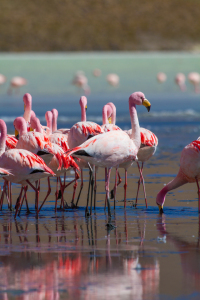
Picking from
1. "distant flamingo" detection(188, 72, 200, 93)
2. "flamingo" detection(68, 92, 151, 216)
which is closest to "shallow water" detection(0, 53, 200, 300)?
"flamingo" detection(68, 92, 151, 216)

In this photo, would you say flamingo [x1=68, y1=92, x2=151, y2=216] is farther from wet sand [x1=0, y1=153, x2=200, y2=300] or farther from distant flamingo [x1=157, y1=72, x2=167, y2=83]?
distant flamingo [x1=157, y1=72, x2=167, y2=83]

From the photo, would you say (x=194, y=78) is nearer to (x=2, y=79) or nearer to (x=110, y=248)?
(x=2, y=79)

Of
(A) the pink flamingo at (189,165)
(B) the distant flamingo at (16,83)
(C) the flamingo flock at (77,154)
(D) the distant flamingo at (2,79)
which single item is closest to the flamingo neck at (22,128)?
(C) the flamingo flock at (77,154)

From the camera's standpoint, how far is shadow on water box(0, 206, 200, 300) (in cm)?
409

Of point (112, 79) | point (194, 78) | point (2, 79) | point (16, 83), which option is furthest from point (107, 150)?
point (194, 78)

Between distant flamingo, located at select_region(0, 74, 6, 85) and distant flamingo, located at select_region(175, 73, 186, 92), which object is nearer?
distant flamingo, located at select_region(0, 74, 6, 85)

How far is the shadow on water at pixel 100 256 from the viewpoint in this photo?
409 centimetres

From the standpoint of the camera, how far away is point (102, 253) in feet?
16.5

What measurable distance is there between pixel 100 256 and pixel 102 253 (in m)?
0.10

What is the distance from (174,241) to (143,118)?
1538 cm

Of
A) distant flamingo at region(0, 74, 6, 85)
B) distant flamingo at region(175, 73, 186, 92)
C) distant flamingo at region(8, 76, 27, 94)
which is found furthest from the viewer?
distant flamingo at region(175, 73, 186, 92)

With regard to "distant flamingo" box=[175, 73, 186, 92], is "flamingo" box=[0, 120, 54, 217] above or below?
below

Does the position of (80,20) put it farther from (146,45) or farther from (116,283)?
(116,283)

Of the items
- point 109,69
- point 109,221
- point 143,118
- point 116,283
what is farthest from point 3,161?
point 109,69
